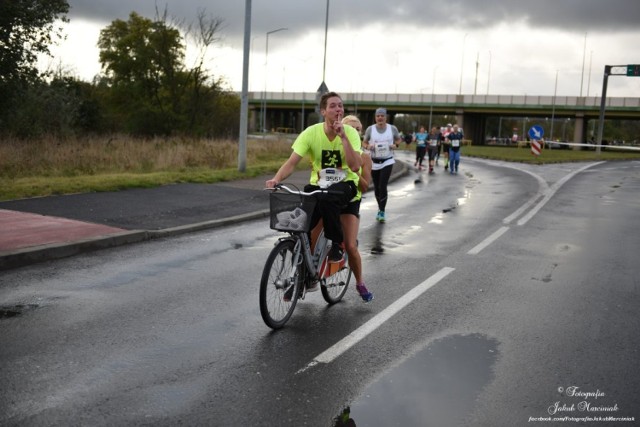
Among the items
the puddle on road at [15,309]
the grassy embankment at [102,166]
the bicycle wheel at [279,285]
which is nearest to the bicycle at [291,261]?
the bicycle wheel at [279,285]

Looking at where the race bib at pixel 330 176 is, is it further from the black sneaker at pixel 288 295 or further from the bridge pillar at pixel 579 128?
the bridge pillar at pixel 579 128

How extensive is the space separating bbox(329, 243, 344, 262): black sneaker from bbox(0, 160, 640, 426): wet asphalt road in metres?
0.50

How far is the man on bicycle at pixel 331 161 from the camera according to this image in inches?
204

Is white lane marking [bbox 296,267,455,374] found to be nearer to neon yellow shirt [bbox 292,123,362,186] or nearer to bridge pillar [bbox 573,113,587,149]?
neon yellow shirt [bbox 292,123,362,186]

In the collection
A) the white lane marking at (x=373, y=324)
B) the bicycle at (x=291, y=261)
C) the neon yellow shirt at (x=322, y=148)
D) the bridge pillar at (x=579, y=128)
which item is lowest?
the white lane marking at (x=373, y=324)

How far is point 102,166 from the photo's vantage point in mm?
17922

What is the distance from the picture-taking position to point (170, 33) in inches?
1651

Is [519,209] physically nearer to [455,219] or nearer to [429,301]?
[455,219]

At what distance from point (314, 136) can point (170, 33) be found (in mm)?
39608

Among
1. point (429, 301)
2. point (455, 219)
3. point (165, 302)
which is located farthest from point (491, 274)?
point (455, 219)

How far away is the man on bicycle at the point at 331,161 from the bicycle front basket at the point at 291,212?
0.71ft

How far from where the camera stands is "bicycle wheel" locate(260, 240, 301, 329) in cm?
495

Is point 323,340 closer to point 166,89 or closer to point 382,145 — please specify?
point 382,145

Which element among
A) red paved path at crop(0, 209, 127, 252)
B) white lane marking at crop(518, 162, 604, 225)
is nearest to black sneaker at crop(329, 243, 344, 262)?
red paved path at crop(0, 209, 127, 252)
